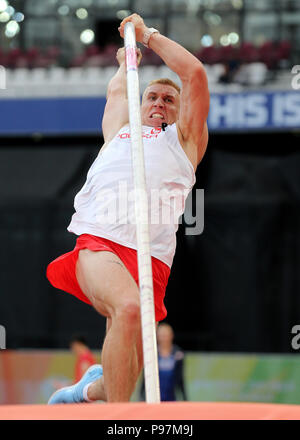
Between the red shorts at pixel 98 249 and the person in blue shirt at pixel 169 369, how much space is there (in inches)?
154

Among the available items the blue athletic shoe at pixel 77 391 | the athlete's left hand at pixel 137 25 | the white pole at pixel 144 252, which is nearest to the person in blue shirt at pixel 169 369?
the blue athletic shoe at pixel 77 391

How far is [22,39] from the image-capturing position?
1014cm

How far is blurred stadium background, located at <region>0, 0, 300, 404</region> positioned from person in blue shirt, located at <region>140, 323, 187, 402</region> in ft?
2.24

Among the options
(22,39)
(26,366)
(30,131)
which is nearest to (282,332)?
(26,366)

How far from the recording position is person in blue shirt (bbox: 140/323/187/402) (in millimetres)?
6930

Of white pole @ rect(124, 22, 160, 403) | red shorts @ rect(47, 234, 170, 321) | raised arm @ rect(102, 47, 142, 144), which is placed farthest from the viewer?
raised arm @ rect(102, 47, 142, 144)

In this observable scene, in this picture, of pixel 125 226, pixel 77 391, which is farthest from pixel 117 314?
pixel 77 391

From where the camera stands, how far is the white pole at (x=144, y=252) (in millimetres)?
2443

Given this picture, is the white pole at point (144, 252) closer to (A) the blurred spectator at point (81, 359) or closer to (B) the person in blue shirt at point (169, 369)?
(B) the person in blue shirt at point (169, 369)

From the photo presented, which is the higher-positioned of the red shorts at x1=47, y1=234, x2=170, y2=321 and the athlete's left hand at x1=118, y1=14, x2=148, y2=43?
the athlete's left hand at x1=118, y1=14, x2=148, y2=43

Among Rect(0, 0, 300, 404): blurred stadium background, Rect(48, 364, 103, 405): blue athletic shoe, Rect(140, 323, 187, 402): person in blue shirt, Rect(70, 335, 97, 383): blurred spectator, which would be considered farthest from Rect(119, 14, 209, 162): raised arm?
Rect(0, 0, 300, 404): blurred stadium background

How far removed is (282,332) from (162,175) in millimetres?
5513

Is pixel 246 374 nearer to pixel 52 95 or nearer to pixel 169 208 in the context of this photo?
pixel 52 95

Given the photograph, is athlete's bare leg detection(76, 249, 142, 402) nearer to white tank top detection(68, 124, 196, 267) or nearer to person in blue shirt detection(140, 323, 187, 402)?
white tank top detection(68, 124, 196, 267)
